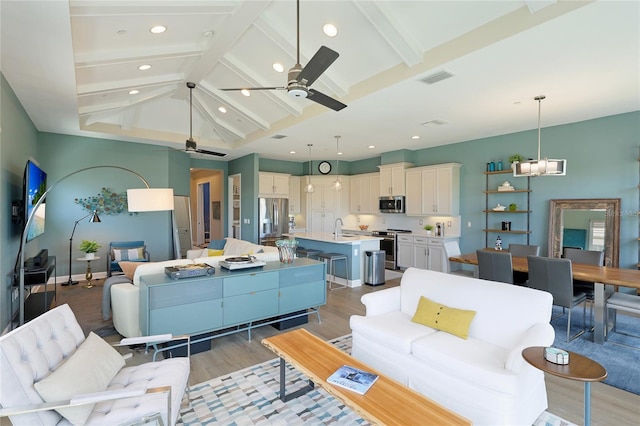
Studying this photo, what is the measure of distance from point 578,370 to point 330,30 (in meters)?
3.44

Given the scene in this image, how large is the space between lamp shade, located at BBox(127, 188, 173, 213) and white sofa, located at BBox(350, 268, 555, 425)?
9.74 ft

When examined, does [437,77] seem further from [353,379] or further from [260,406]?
[260,406]

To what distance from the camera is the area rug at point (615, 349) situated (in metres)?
2.81

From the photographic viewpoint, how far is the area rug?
2809 millimetres

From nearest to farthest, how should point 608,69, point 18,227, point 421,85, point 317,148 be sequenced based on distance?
point 608,69, point 421,85, point 18,227, point 317,148

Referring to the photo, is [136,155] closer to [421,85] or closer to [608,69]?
[421,85]

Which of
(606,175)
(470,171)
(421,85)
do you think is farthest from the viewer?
(470,171)

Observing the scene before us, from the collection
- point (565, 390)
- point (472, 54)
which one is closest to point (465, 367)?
point (565, 390)

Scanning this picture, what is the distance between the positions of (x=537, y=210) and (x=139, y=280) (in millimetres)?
6377

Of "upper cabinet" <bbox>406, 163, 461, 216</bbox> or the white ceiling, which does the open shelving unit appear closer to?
"upper cabinet" <bbox>406, 163, 461, 216</bbox>

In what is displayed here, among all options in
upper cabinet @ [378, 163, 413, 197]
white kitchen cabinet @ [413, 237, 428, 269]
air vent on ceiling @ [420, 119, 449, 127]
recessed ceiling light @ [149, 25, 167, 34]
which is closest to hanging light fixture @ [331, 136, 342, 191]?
upper cabinet @ [378, 163, 413, 197]

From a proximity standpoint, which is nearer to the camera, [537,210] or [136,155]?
[537,210]

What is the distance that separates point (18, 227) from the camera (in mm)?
4219

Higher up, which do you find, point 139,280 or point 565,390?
point 139,280
